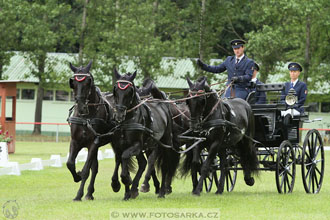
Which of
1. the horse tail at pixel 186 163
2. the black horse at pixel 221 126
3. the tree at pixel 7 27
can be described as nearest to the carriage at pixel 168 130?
the black horse at pixel 221 126

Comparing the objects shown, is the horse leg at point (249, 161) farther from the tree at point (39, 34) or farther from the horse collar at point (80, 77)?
the tree at point (39, 34)

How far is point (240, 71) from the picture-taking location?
13234 mm

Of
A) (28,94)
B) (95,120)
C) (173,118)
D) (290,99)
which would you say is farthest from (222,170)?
(28,94)

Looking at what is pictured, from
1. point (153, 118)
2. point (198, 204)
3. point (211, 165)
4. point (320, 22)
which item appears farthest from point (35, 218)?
point (320, 22)

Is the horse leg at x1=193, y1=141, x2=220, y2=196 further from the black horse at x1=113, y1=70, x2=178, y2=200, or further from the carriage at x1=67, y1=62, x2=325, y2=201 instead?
the black horse at x1=113, y1=70, x2=178, y2=200

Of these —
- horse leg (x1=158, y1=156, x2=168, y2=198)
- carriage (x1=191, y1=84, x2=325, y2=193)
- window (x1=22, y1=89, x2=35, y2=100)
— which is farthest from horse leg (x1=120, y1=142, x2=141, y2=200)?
window (x1=22, y1=89, x2=35, y2=100)

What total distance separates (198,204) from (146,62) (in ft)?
88.7

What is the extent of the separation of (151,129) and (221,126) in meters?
1.21

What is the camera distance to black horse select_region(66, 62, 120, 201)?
35.1ft

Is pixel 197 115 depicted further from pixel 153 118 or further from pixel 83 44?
pixel 83 44

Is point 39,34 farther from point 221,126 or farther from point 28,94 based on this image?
point 221,126

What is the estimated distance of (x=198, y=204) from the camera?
10.4 m

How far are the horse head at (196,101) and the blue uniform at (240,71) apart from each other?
5.38ft

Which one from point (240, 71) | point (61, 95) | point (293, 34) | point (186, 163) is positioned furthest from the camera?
point (61, 95)
